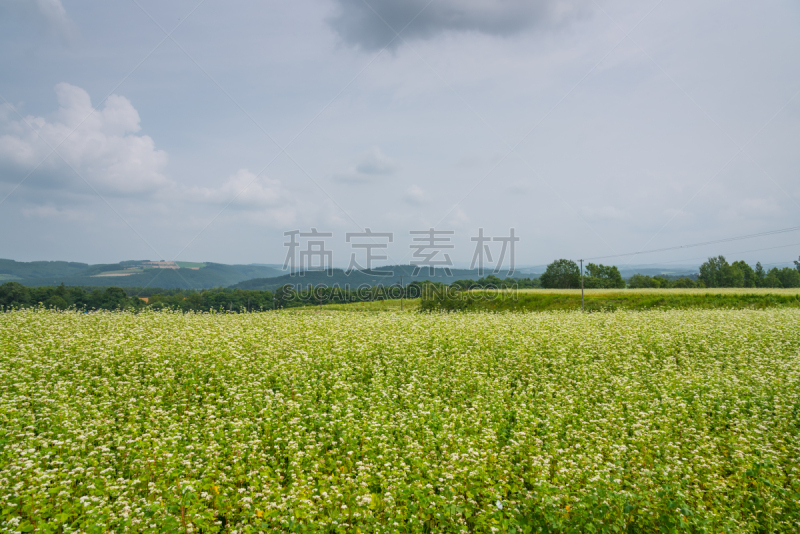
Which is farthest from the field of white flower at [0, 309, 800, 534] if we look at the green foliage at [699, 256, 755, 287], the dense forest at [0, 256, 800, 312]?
the green foliage at [699, 256, 755, 287]

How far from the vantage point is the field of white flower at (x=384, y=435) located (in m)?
5.02

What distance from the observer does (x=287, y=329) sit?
597 inches

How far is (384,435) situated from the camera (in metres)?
6.99

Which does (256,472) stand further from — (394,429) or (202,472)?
(394,429)

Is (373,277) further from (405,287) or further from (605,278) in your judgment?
(605,278)

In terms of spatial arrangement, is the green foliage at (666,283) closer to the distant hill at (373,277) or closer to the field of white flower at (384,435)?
the distant hill at (373,277)

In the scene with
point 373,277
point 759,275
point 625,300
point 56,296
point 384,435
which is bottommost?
point 384,435

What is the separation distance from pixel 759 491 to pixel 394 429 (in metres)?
5.67

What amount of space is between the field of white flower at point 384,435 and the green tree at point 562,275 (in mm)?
78325

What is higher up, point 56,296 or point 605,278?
point 605,278

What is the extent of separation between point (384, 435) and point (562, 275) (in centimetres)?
9200

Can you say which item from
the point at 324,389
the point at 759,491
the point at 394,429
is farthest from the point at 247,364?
the point at 759,491

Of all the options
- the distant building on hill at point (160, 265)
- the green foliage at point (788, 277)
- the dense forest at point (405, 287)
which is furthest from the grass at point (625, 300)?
the distant building on hill at point (160, 265)

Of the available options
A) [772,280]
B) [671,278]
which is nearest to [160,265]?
[671,278]
